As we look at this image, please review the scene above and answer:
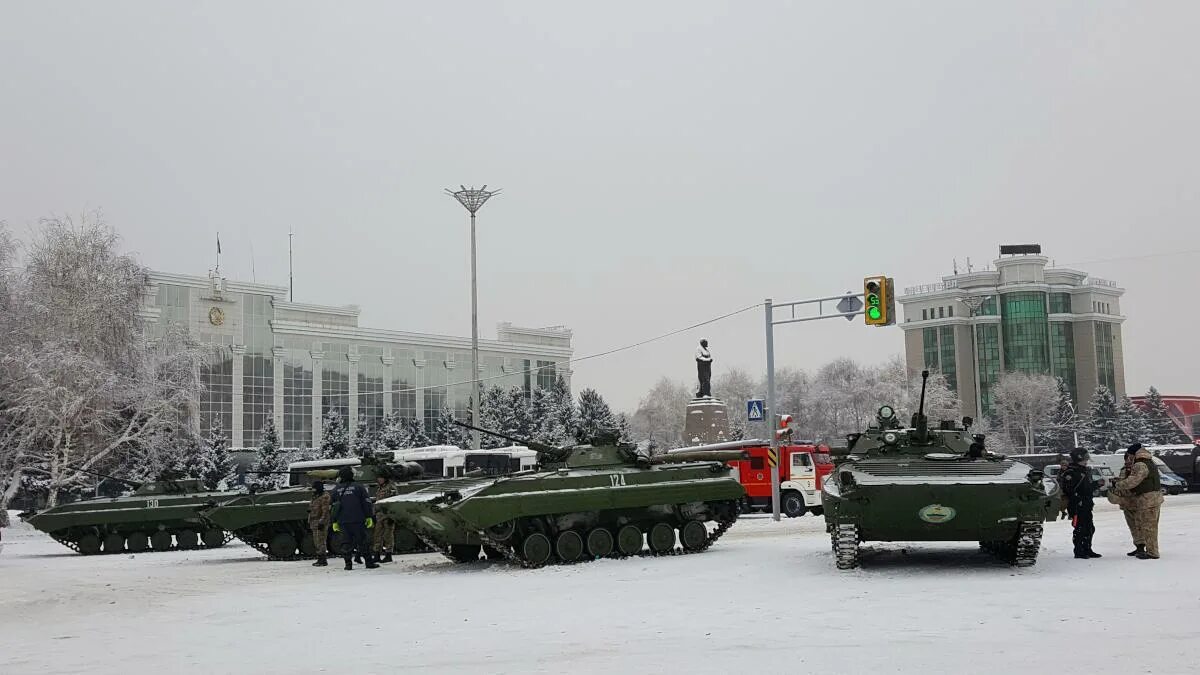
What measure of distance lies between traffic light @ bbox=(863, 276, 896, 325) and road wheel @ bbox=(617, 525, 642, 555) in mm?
8559

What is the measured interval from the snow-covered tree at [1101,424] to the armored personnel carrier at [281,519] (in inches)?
2917

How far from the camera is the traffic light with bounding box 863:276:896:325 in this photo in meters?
25.1

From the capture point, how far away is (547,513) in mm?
17703

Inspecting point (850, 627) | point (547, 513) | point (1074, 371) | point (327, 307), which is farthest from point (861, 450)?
point (1074, 371)

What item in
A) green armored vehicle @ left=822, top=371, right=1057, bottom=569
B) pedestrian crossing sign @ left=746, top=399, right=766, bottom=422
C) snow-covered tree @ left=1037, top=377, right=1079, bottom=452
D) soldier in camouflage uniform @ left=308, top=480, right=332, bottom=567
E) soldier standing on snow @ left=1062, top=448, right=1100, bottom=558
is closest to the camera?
green armored vehicle @ left=822, top=371, right=1057, bottom=569

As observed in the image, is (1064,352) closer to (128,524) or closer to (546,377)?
(546,377)

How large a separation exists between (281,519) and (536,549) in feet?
22.2

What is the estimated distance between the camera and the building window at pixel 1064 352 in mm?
119375

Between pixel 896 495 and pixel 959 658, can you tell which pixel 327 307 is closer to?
pixel 896 495

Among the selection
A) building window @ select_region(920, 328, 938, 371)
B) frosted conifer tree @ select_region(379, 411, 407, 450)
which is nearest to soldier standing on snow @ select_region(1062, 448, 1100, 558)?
frosted conifer tree @ select_region(379, 411, 407, 450)

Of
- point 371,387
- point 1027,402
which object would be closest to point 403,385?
point 371,387

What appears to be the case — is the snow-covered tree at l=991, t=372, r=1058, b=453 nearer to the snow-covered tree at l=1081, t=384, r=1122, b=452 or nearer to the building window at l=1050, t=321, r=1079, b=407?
the snow-covered tree at l=1081, t=384, r=1122, b=452

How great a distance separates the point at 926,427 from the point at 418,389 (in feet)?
227

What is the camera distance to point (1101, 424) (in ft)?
291
